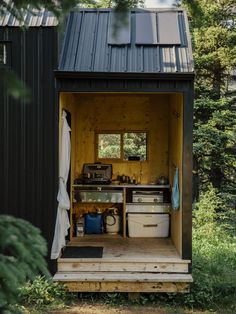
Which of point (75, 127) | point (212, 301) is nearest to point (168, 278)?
point (212, 301)

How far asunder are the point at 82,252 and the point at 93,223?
163cm

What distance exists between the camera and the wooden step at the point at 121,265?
6121mm

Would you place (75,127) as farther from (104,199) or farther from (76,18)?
(76,18)

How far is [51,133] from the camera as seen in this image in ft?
20.0

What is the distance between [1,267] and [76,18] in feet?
20.1

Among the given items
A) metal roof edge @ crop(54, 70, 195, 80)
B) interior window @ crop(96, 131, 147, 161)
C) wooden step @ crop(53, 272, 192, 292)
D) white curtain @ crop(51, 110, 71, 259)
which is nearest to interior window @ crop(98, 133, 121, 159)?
interior window @ crop(96, 131, 147, 161)

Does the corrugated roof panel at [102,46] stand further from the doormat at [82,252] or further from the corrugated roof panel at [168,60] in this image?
the doormat at [82,252]

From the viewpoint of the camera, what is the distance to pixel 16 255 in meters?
1.93

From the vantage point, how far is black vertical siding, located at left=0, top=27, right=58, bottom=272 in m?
6.08

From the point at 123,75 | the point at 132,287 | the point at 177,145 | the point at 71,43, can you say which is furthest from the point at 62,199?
the point at 71,43

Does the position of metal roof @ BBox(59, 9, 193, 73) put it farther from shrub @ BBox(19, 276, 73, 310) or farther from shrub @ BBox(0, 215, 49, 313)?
shrub @ BBox(0, 215, 49, 313)

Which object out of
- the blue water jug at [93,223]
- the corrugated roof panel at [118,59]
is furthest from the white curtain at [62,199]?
the blue water jug at [93,223]

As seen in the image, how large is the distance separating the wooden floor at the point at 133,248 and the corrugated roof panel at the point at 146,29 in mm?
3073

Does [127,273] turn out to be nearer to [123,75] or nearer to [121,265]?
[121,265]
